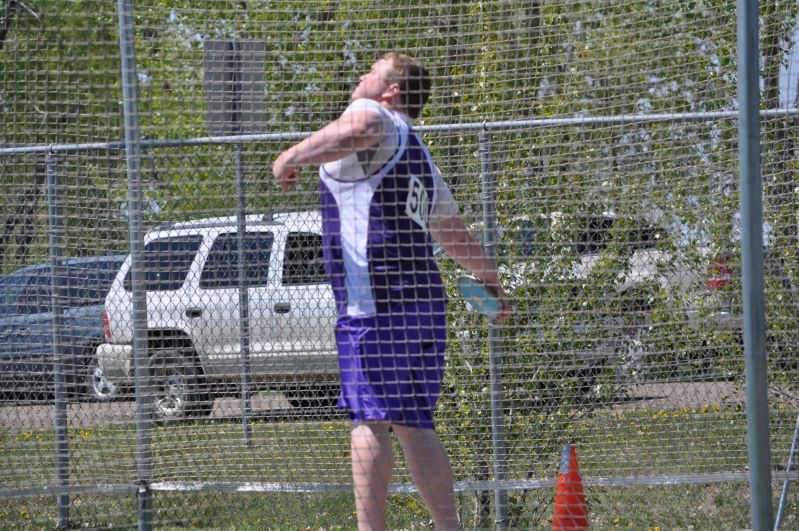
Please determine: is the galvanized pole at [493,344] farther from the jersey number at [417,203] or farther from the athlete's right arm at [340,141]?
the athlete's right arm at [340,141]

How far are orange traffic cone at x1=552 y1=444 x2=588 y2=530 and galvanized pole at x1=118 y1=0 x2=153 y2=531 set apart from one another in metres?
1.89

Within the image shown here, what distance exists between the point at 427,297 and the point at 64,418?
2.41 m

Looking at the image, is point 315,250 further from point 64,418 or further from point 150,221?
point 64,418

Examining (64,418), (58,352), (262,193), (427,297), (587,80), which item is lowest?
(64,418)

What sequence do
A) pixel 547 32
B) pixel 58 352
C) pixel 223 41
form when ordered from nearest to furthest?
pixel 223 41 → pixel 547 32 → pixel 58 352

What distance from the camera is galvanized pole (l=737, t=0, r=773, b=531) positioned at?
10.7 feet

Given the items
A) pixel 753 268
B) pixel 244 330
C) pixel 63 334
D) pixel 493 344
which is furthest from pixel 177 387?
pixel 753 268

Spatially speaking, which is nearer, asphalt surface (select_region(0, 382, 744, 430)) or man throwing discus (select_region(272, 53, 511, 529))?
man throwing discus (select_region(272, 53, 511, 529))

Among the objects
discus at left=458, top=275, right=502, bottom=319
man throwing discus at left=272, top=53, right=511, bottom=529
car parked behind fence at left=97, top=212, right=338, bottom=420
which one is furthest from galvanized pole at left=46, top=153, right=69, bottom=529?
discus at left=458, top=275, right=502, bottom=319

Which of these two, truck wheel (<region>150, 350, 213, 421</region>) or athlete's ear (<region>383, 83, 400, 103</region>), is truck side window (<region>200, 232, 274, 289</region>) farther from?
athlete's ear (<region>383, 83, 400, 103</region>)

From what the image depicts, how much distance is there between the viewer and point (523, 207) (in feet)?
15.2

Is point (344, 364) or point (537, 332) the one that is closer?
point (344, 364)

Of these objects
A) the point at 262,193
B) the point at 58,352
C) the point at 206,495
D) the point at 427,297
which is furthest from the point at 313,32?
the point at 206,495

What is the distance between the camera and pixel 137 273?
4.21m
